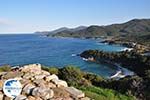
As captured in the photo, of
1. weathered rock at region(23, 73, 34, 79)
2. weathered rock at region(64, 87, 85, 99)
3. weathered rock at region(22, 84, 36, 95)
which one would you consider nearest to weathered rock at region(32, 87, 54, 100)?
weathered rock at region(22, 84, 36, 95)

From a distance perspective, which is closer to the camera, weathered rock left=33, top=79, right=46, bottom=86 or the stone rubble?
the stone rubble

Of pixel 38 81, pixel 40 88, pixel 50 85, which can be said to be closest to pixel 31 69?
pixel 38 81

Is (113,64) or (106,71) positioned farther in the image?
(113,64)

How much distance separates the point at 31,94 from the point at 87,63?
79875 mm

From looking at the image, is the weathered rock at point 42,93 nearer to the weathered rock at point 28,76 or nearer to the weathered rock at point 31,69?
the weathered rock at point 28,76

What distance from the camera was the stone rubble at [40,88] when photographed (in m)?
8.70

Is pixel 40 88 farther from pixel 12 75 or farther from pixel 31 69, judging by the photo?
pixel 31 69

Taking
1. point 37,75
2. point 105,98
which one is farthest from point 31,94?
point 105,98

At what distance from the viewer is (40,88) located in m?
8.79

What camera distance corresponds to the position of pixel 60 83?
9.67 metres

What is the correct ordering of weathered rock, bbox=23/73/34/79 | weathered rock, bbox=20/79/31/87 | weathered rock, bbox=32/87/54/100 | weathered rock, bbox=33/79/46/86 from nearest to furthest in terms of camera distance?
weathered rock, bbox=32/87/54/100, weathered rock, bbox=20/79/31/87, weathered rock, bbox=33/79/46/86, weathered rock, bbox=23/73/34/79

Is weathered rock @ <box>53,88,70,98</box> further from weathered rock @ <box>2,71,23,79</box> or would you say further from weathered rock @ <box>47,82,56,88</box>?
weathered rock @ <box>2,71,23,79</box>

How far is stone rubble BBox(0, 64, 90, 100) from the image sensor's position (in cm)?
870

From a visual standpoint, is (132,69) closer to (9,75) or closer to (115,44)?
(9,75)
